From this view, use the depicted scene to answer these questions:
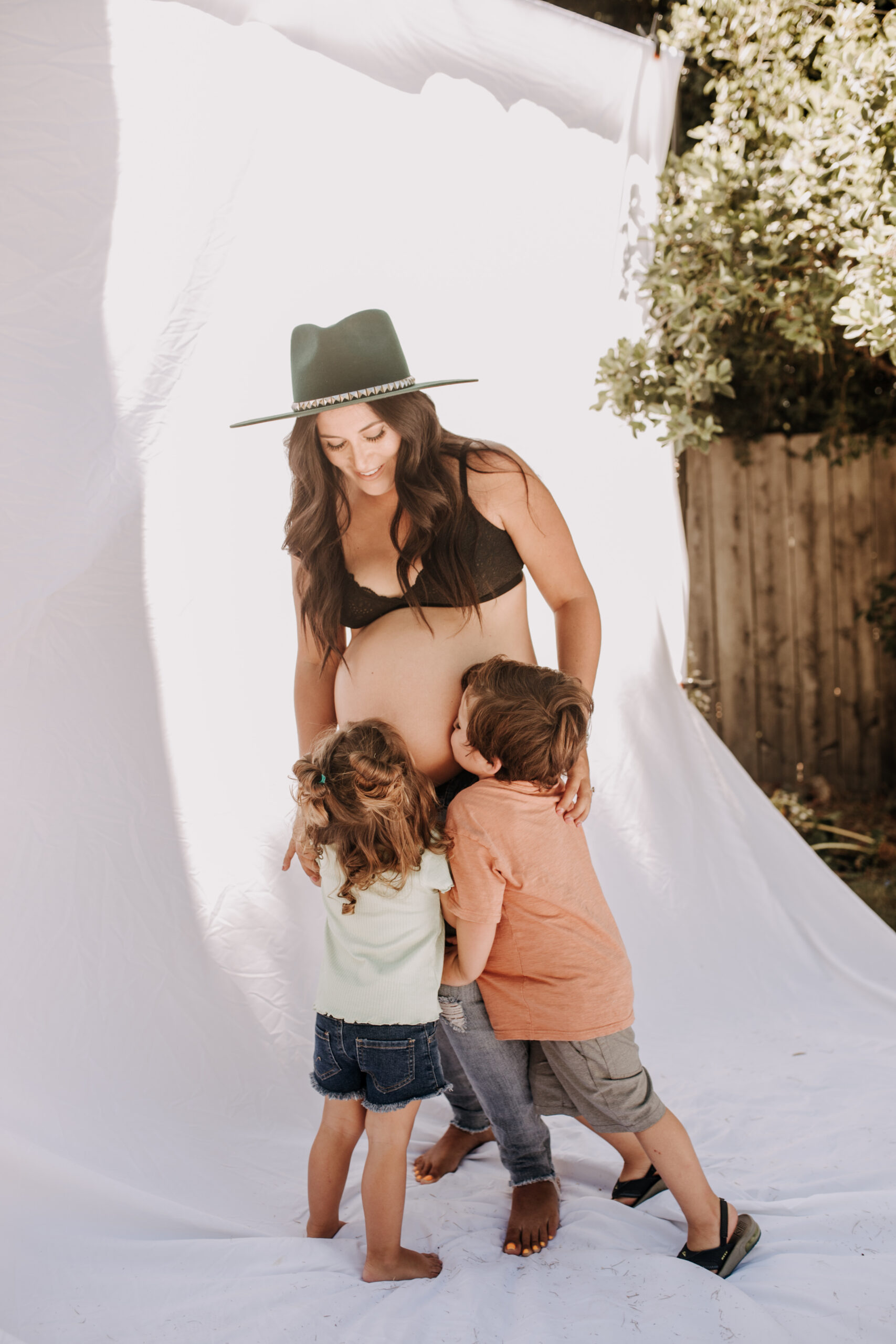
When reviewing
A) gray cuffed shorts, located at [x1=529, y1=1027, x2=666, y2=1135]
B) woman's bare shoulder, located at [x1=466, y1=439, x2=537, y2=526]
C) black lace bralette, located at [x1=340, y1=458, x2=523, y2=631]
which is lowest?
gray cuffed shorts, located at [x1=529, y1=1027, x2=666, y2=1135]

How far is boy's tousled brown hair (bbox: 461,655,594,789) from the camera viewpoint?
1.40 meters

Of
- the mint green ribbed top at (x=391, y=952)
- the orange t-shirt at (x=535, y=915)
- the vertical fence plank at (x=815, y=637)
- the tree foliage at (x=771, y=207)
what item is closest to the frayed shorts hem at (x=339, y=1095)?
the mint green ribbed top at (x=391, y=952)

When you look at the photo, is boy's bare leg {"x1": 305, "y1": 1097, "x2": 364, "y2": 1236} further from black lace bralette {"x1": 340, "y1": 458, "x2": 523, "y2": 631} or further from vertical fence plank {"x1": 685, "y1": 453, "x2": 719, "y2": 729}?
vertical fence plank {"x1": 685, "y1": 453, "x2": 719, "y2": 729}

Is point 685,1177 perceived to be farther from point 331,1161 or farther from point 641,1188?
point 331,1161

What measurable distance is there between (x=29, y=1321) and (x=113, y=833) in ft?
2.50

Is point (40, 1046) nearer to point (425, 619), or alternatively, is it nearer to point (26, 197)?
point (425, 619)

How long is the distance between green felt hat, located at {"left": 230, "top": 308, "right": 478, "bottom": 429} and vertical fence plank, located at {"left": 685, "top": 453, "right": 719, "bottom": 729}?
273 cm

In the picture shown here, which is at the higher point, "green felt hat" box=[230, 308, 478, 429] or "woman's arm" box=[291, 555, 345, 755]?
"green felt hat" box=[230, 308, 478, 429]

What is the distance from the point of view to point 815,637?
4094 millimetres

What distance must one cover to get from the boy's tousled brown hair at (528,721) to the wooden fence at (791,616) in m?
2.78

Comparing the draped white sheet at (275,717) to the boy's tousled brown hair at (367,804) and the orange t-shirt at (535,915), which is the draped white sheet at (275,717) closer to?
the orange t-shirt at (535,915)

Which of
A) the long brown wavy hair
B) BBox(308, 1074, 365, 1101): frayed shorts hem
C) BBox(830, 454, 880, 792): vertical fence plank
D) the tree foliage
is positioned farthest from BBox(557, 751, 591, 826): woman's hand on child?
BBox(830, 454, 880, 792): vertical fence plank

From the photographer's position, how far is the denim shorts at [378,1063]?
1440 millimetres

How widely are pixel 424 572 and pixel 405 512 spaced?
4.1 inches
